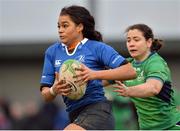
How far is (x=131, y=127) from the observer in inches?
575

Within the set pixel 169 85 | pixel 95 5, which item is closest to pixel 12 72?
pixel 95 5

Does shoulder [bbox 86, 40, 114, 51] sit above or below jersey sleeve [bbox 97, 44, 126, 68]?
above

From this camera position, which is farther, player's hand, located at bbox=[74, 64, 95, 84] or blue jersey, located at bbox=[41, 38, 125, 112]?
blue jersey, located at bbox=[41, 38, 125, 112]

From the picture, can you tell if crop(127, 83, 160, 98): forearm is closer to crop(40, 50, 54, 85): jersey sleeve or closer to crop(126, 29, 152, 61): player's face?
crop(126, 29, 152, 61): player's face

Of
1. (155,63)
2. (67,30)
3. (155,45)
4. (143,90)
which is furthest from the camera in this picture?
(155,45)

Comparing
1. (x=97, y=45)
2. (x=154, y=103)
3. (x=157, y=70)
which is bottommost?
(x=154, y=103)

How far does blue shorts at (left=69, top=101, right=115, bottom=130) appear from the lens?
28.2 feet

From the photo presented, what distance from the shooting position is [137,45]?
916cm

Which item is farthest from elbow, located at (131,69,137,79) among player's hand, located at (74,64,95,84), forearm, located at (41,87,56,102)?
forearm, located at (41,87,56,102)

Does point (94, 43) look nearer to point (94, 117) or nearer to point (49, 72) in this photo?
point (49, 72)

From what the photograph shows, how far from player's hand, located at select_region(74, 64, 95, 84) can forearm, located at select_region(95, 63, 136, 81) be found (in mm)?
59

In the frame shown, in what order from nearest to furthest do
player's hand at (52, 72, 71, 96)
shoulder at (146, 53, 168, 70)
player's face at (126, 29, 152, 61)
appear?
player's hand at (52, 72, 71, 96) < shoulder at (146, 53, 168, 70) < player's face at (126, 29, 152, 61)

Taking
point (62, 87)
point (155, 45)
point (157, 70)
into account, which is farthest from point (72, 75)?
point (155, 45)

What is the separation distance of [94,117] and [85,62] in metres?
0.55
